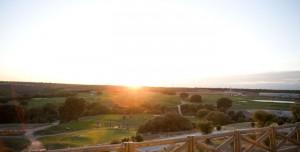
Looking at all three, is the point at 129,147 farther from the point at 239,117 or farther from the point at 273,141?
the point at 239,117

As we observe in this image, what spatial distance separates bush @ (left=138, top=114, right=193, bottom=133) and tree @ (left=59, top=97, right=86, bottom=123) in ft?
87.9

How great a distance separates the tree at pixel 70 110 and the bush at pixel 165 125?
26788 millimetres

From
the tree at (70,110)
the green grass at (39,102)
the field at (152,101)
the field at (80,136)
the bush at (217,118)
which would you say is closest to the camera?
the field at (80,136)

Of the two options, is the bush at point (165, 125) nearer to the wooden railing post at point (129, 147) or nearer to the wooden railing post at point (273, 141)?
the wooden railing post at point (273, 141)

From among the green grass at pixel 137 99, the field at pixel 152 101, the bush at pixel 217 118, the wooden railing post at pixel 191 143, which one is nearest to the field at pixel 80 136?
the bush at pixel 217 118

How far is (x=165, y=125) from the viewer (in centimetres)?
4528

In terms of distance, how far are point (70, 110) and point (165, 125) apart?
98.7 feet

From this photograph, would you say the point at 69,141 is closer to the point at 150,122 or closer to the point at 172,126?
the point at 150,122

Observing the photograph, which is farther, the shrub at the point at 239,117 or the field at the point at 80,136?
the shrub at the point at 239,117

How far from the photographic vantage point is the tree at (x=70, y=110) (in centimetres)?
6575

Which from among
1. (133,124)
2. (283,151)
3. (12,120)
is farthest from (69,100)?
(283,151)

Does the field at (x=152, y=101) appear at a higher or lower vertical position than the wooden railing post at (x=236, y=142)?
lower

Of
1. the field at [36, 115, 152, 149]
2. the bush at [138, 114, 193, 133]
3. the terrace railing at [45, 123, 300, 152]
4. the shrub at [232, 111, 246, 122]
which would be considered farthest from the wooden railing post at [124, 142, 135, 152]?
the shrub at [232, 111, 246, 122]

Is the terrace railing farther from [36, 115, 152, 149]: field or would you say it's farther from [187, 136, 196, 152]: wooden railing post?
[36, 115, 152, 149]: field
